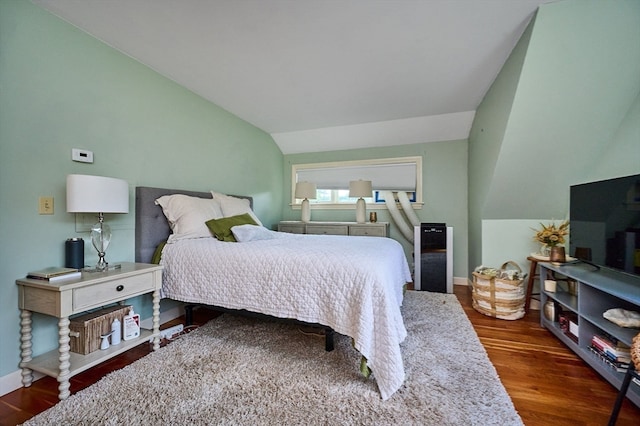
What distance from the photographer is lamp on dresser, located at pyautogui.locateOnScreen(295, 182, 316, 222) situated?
4270mm

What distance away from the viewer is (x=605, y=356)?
163cm

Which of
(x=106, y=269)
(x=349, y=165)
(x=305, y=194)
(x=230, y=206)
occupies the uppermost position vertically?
(x=349, y=165)

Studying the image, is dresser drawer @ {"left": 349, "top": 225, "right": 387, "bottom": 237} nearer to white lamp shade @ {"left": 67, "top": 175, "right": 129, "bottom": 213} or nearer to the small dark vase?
the small dark vase

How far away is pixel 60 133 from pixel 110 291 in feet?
3.81

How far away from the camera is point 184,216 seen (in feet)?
7.98

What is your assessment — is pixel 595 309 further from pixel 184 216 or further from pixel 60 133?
pixel 60 133

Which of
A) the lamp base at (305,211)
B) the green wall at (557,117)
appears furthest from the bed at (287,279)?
the lamp base at (305,211)

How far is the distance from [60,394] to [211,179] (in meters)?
2.22

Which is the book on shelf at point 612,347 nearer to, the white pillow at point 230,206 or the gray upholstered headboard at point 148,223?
the white pillow at point 230,206

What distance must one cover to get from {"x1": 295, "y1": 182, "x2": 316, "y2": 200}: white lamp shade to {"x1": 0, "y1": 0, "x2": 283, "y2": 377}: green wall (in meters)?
1.77

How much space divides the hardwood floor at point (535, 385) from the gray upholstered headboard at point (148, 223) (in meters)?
0.78

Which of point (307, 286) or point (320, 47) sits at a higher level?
point (320, 47)

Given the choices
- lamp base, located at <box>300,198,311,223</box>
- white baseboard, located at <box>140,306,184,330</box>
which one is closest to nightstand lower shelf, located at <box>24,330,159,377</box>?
white baseboard, located at <box>140,306,184,330</box>

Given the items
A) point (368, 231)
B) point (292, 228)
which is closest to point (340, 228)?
point (368, 231)
